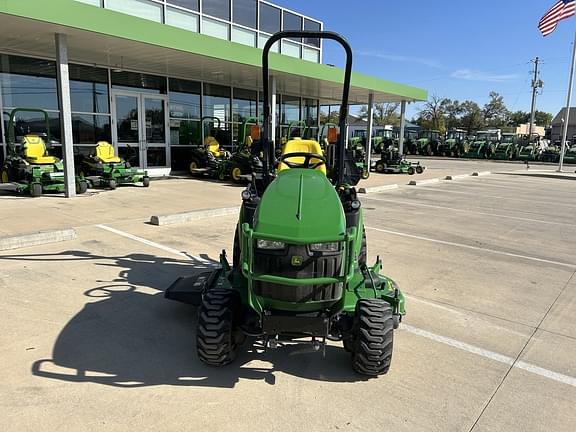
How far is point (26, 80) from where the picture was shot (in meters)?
11.5

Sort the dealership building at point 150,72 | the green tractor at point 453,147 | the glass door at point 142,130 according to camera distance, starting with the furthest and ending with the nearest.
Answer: the green tractor at point 453,147 < the glass door at point 142,130 < the dealership building at point 150,72

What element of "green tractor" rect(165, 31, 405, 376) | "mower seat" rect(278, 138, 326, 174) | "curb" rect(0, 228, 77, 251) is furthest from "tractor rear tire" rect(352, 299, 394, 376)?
"curb" rect(0, 228, 77, 251)

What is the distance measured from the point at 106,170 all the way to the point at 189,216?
4402 mm

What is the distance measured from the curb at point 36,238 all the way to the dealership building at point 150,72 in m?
3.86

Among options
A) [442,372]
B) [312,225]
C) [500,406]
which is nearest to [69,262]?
[312,225]

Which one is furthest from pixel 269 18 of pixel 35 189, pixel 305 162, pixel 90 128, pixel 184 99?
pixel 305 162

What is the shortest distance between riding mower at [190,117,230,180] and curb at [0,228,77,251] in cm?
788

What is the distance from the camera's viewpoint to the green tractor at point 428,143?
37.0 metres

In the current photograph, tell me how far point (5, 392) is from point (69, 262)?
256 cm

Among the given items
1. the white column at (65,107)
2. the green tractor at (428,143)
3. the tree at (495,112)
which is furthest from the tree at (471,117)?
the white column at (65,107)

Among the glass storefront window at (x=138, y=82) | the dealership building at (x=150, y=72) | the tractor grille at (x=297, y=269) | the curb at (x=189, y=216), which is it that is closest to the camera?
the tractor grille at (x=297, y=269)

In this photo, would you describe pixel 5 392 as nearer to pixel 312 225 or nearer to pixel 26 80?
pixel 312 225

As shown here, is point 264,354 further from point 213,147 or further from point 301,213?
point 213,147

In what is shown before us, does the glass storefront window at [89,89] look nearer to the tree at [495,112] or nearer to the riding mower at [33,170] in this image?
the riding mower at [33,170]
